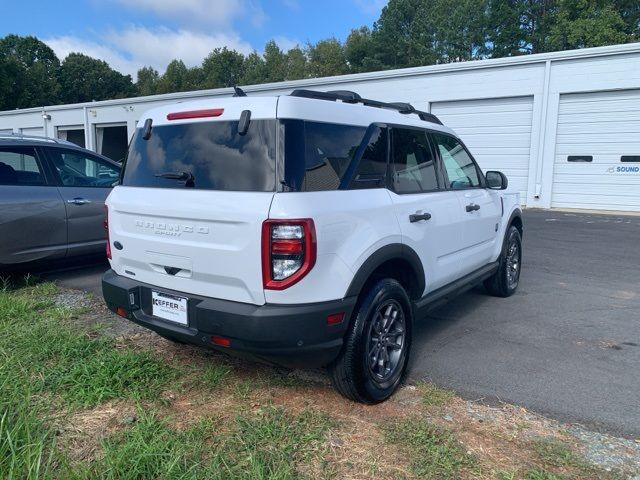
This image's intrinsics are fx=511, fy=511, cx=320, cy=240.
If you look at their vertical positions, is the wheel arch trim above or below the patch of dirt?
above

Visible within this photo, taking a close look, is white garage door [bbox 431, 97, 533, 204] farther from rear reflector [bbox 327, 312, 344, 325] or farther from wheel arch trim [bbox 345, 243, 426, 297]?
rear reflector [bbox 327, 312, 344, 325]

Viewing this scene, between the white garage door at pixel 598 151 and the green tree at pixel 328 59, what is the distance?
119ft

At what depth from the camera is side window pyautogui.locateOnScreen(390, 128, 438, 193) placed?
3645 mm

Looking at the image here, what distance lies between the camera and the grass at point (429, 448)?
257 centimetres

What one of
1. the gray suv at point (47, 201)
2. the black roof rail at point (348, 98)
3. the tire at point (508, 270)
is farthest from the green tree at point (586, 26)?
the gray suv at point (47, 201)

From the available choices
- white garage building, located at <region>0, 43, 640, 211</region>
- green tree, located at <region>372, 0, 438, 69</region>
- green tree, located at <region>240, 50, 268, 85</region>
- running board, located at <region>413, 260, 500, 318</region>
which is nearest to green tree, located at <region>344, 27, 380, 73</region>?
green tree, located at <region>372, 0, 438, 69</region>

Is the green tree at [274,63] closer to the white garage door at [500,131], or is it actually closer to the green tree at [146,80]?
the green tree at [146,80]

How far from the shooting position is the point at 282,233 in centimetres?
270

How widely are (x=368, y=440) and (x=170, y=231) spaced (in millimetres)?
1689

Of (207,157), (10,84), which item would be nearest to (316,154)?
(207,157)

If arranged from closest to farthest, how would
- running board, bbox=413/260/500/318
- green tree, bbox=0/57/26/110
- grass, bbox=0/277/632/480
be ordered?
grass, bbox=0/277/632/480
running board, bbox=413/260/500/318
green tree, bbox=0/57/26/110

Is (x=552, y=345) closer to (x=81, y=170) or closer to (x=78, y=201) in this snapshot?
(x=78, y=201)

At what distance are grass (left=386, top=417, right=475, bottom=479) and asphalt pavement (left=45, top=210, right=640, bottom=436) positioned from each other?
627mm

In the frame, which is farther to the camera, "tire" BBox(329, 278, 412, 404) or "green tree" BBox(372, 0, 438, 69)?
"green tree" BBox(372, 0, 438, 69)
